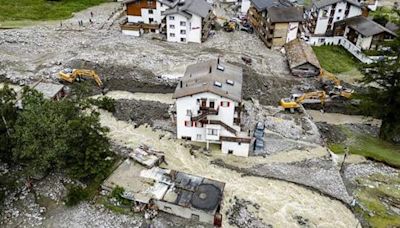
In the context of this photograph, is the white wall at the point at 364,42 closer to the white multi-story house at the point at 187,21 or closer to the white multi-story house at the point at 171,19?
the white multi-story house at the point at 171,19

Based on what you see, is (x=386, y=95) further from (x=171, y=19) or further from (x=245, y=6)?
(x=245, y=6)

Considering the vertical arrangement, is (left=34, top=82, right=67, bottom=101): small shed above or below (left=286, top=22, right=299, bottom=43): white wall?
below

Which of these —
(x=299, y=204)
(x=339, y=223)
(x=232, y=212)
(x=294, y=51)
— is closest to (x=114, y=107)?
(x=232, y=212)

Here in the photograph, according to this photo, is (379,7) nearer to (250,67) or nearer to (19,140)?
(250,67)

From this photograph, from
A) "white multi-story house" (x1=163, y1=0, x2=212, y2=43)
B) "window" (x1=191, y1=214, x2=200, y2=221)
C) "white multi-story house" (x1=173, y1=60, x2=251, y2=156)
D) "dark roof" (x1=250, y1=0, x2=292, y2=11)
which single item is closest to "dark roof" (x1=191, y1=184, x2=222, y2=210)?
"window" (x1=191, y1=214, x2=200, y2=221)

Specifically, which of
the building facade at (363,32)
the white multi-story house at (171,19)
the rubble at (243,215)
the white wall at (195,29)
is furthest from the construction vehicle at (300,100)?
the white multi-story house at (171,19)

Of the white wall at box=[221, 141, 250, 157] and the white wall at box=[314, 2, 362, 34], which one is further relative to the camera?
the white wall at box=[314, 2, 362, 34]

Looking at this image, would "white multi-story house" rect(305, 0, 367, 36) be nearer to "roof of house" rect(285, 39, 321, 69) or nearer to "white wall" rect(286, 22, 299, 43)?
"white wall" rect(286, 22, 299, 43)

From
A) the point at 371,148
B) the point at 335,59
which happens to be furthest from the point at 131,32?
the point at 371,148

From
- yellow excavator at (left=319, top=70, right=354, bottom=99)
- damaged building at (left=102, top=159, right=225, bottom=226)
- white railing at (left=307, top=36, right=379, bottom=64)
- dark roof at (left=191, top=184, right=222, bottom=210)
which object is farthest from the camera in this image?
white railing at (left=307, top=36, right=379, bottom=64)
